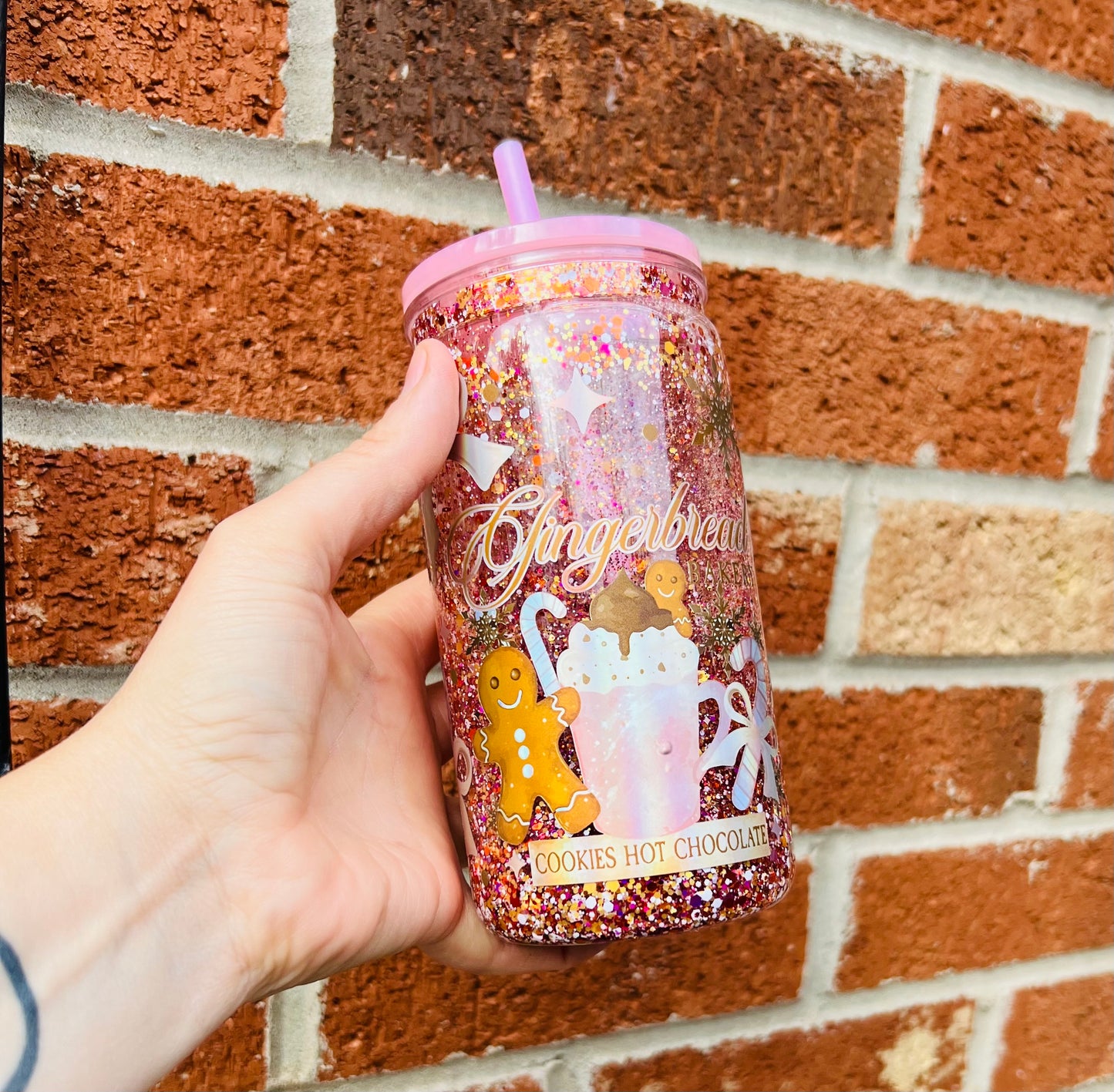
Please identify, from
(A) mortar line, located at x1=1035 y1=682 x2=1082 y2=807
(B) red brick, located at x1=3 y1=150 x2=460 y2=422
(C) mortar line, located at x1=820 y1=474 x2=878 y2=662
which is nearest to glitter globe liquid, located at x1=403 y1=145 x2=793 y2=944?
(B) red brick, located at x1=3 y1=150 x2=460 y2=422

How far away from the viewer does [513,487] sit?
0.41 m

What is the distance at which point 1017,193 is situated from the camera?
63 centimetres

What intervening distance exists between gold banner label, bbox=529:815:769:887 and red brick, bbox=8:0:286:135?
0.36 meters

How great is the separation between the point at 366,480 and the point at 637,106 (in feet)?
0.90

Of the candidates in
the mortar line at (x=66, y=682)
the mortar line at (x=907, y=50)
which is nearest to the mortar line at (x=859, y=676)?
the mortar line at (x=66, y=682)

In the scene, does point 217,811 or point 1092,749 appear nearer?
point 217,811

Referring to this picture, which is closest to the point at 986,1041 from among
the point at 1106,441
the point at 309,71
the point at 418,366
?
the point at 1106,441

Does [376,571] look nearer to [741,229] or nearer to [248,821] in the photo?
[248,821]

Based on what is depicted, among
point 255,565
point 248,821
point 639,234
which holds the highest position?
point 639,234

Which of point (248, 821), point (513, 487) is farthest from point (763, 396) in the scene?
point (248, 821)

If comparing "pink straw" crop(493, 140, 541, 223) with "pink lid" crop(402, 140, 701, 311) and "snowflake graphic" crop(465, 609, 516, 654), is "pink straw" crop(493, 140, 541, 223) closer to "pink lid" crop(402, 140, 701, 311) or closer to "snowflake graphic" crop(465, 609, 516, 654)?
"pink lid" crop(402, 140, 701, 311)

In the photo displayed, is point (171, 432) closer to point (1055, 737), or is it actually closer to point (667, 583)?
point (667, 583)

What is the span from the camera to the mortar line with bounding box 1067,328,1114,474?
2.18ft

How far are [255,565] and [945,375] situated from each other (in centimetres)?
44
